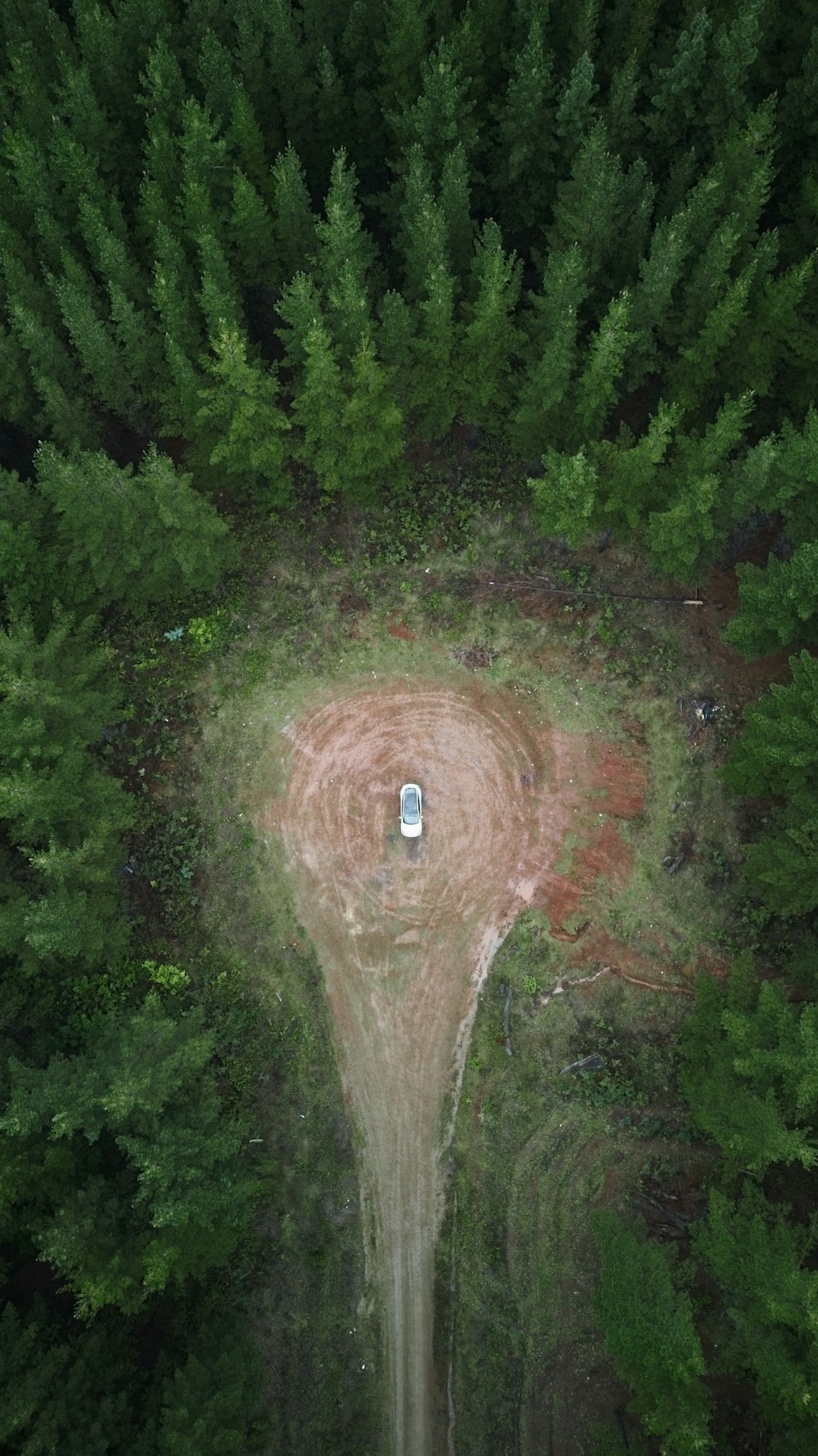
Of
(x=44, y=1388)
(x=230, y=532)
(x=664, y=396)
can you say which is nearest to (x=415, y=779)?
(x=230, y=532)

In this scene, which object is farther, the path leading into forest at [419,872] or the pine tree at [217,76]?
the path leading into forest at [419,872]

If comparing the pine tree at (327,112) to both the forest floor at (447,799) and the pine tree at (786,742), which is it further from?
the pine tree at (786,742)

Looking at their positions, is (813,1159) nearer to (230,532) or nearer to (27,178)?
(230,532)

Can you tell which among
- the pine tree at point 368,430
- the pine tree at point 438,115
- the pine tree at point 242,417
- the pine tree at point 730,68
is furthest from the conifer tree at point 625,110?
the pine tree at point 242,417

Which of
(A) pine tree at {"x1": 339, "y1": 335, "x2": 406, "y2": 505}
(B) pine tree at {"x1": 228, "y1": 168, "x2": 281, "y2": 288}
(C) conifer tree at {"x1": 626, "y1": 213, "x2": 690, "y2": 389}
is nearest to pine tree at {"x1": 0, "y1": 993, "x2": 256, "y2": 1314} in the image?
(A) pine tree at {"x1": 339, "y1": 335, "x2": 406, "y2": 505}

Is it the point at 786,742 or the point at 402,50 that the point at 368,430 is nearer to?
the point at 402,50
